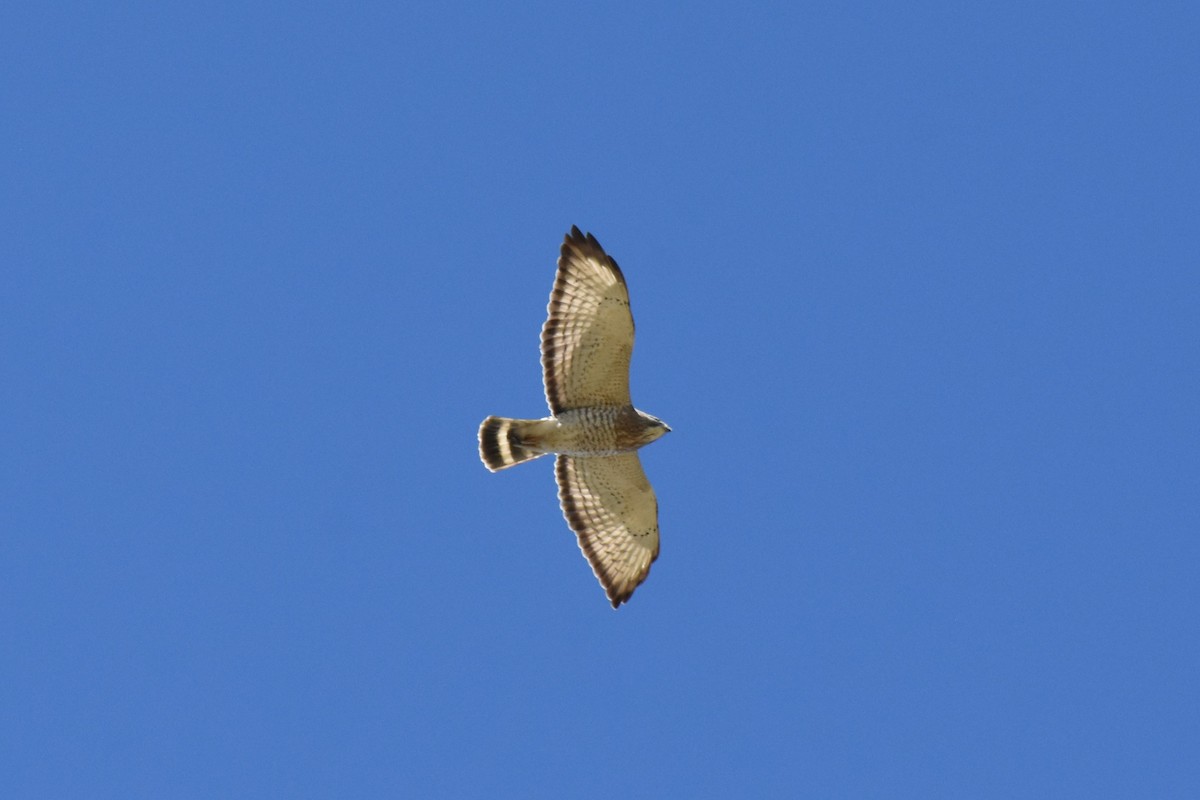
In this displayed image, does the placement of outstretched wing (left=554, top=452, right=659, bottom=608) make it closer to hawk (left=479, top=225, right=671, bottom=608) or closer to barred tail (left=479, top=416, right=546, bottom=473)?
hawk (left=479, top=225, right=671, bottom=608)

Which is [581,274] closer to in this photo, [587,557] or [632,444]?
[632,444]

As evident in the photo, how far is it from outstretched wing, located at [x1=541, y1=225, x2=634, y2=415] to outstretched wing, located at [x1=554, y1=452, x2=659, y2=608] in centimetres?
125

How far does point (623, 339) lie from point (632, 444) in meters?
1.12

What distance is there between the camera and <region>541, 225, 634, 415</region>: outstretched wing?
15906mm

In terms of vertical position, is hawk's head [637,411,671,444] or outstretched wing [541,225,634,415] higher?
outstretched wing [541,225,634,415]

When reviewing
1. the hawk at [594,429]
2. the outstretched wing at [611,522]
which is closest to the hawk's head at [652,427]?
the hawk at [594,429]

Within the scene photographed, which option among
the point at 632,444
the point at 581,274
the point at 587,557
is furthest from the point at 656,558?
the point at 581,274

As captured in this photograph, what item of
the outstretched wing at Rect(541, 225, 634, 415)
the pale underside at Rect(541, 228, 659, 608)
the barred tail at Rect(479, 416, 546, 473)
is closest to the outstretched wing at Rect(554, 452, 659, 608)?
the pale underside at Rect(541, 228, 659, 608)

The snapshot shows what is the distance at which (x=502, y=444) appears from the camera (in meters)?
16.8

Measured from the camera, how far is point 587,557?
1783cm

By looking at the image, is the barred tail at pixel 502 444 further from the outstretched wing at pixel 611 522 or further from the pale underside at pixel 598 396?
the outstretched wing at pixel 611 522

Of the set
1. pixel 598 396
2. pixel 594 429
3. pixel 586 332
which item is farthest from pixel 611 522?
pixel 586 332

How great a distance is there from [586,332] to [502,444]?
5.06 feet

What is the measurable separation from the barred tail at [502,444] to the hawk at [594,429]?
0.01 meters
